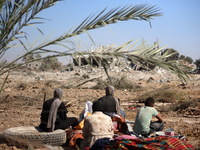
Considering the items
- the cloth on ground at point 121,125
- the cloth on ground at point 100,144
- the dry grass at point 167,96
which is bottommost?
the cloth on ground at point 100,144

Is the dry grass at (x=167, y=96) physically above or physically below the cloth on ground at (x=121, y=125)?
above

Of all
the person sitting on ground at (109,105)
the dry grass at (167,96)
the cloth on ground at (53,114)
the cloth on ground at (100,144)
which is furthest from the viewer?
the dry grass at (167,96)

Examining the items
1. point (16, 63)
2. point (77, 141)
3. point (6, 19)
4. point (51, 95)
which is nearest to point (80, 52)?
point (16, 63)

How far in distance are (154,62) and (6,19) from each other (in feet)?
7.10

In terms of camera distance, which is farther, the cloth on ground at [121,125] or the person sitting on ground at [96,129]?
the cloth on ground at [121,125]

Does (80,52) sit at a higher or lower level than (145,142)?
higher

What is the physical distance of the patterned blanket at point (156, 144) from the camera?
11.1 feet

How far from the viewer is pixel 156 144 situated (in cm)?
343

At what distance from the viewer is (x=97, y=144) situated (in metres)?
3.99

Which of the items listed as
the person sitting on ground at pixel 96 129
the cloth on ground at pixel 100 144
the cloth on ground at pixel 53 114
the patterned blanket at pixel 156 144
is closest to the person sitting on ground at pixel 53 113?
the cloth on ground at pixel 53 114

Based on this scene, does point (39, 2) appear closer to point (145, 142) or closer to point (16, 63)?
point (16, 63)

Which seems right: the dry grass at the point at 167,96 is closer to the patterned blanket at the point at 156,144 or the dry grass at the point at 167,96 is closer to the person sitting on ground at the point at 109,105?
the person sitting on ground at the point at 109,105

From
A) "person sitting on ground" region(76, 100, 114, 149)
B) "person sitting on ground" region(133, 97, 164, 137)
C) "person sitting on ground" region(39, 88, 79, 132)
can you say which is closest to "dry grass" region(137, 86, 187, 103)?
"person sitting on ground" region(133, 97, 164, 137)

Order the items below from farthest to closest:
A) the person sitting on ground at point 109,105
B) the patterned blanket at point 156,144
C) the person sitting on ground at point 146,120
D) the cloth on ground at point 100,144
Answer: the person sitting on ground at point 109,105
the person sitting on ground at point 146,120
the cloth on ground at point 100,144
the patterned blanket at point 156,144
